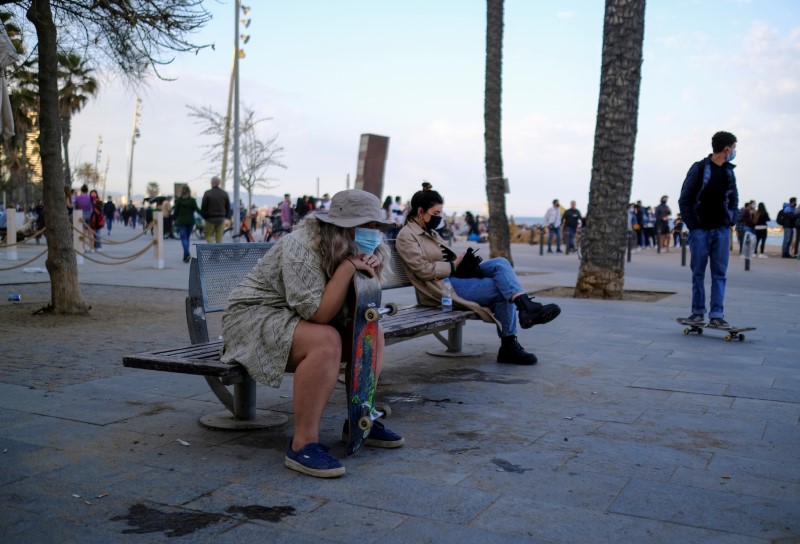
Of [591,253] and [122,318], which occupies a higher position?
[591,253]

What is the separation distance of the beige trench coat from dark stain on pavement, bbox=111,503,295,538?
11.5 feet

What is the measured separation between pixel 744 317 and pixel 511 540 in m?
8.22

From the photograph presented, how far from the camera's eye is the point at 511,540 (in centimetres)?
304

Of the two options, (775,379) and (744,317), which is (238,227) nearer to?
(744,317)

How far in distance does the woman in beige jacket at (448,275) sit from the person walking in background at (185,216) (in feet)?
45.1

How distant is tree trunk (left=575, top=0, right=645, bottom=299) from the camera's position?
11773mm

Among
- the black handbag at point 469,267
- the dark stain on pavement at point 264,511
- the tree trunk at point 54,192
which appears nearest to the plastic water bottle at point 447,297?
the black handbag at point 469,267

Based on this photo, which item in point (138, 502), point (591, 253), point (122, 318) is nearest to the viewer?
point (138, 502)

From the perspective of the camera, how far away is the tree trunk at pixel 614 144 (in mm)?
11773

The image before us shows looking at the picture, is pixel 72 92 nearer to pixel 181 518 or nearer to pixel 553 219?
pixel 553 219

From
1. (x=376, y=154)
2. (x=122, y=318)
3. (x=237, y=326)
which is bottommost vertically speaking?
(x=122, y=318)

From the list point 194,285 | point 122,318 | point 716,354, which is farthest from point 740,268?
point 194,285

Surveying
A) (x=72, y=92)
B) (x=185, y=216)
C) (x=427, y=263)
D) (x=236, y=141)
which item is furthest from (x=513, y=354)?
(x=72, y=92)

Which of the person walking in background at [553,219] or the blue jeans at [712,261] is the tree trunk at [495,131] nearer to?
the blue jeans at [712,261]
